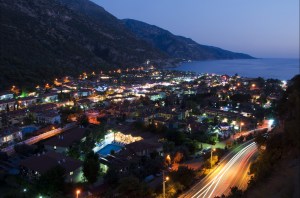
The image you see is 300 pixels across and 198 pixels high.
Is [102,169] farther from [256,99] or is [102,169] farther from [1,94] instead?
[256,99]

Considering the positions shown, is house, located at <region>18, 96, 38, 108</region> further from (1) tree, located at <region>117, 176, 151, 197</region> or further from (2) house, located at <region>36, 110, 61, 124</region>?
(1) tree, located at <region>117, 176, 151, 197</region>

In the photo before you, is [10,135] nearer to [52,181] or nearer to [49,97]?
[52,181]

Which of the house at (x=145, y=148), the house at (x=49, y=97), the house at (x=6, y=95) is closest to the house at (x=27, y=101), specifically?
the house at (x=49, y=97)

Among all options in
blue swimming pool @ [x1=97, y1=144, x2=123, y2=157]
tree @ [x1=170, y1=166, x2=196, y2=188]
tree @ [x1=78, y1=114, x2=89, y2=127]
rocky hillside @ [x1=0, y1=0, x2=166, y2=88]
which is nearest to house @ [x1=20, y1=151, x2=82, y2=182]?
blue swimming pool @ [x1=97, y1=144, x2=123, y2=157]

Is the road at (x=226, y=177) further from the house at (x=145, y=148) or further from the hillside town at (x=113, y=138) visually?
the house at (x=145, y=148)

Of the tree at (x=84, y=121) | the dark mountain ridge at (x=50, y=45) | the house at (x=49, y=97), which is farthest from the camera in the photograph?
the dark mountain ridge at (x=50, y=45)

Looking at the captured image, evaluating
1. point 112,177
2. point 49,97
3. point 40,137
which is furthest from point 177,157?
point 49,97
